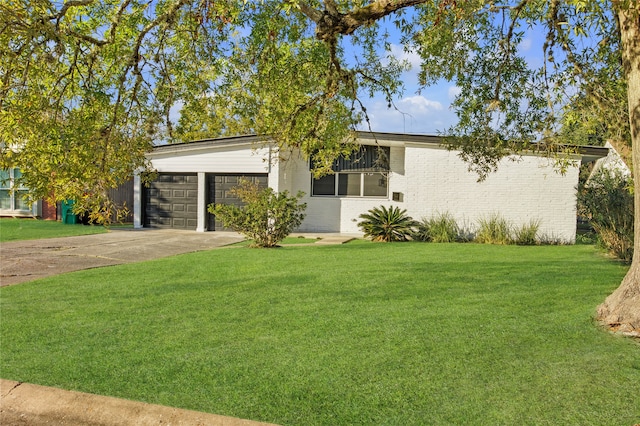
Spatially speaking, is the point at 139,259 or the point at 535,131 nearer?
the point at 535,131

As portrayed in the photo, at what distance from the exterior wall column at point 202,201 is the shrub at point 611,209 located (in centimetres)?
1308

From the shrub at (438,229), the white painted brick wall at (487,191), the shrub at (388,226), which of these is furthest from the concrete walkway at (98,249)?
the white painted brick wall at (487,191)

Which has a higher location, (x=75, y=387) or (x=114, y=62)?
(x=114, y=62)

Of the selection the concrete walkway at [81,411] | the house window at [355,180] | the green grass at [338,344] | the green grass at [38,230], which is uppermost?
the house window at [355,180]

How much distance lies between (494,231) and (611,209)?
450cm

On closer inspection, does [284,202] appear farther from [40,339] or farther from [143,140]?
[40,339]

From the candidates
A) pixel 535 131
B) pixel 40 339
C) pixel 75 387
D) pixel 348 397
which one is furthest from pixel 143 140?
pixel 535 131

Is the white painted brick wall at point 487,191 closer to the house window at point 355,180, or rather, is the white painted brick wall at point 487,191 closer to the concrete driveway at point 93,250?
the house window at point 355,180

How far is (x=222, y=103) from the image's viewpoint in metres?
9.38

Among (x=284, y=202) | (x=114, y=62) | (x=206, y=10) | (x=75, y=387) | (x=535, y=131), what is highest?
(x=206, y=10)

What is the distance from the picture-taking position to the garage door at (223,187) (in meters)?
20.5

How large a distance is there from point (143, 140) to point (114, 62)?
1.48 meters

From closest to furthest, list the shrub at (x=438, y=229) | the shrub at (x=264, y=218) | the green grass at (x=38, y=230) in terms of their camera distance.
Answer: the shrub at (x=264, y=218) < the green grass at (x=38, y=230) < the shrub at (x=438, y=229)

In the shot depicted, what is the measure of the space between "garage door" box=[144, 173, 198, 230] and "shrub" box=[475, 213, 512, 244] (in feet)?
35.4
